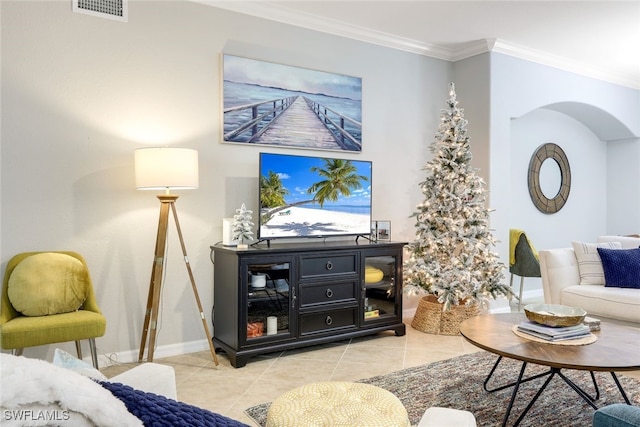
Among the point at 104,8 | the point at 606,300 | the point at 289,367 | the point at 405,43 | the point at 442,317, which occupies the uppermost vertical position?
the point at 405,43

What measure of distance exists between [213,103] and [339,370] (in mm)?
2239

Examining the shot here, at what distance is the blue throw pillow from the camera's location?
3738 mm

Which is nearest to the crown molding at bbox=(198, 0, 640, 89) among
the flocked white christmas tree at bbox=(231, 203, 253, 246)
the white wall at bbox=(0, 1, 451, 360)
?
the white wall at bbox=(0, 1, 451, 360)

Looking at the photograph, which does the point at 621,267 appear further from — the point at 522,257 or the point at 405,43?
the point at 405,43

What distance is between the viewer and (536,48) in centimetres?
491

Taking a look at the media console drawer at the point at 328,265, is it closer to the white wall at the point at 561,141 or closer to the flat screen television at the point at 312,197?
the flat screen television at the point at 312,197

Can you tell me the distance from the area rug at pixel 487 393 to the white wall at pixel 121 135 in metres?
1.43

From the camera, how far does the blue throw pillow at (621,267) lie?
3.74m

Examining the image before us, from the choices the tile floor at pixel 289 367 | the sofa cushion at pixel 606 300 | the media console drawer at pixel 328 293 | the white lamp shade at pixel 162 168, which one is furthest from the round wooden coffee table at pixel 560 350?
the white lamp shade at pixel 162 168

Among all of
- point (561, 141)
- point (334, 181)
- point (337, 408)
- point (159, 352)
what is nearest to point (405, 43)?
point (334, 181)

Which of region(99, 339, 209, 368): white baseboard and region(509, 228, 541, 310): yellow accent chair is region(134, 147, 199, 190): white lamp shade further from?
region(509, 228, 541, 310): yellow accent chair

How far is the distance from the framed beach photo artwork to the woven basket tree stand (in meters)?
1.61

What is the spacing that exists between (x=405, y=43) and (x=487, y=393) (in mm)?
3382

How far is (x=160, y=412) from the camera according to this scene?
752 mm
